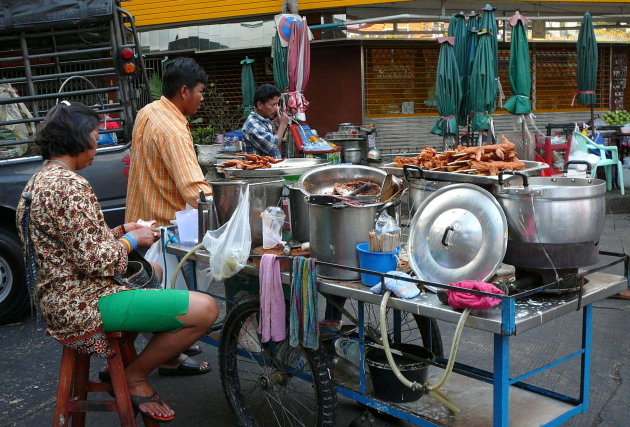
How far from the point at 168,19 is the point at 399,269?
39.2 feet

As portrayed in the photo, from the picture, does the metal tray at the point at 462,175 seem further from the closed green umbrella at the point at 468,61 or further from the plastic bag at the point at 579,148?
the plastic bag at the point at 579,148

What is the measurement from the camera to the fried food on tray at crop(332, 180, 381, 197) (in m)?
3.25

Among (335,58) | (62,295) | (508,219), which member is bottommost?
(62,295)

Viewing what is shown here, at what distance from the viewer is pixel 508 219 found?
2.75m

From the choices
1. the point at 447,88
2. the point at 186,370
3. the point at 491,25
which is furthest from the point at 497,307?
the point at 491,25

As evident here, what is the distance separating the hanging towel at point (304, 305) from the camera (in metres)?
2.94

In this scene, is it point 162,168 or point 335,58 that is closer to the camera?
point 162,168

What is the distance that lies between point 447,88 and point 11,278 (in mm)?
5764

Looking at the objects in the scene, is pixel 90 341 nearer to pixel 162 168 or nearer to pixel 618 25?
pixel 162 168

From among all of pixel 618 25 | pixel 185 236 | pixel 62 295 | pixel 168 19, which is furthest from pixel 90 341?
pixel 618 25

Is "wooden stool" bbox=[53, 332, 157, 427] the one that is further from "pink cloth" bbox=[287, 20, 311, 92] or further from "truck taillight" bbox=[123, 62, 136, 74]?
"pink cloth" bbox=[287, 20, 311, 92]

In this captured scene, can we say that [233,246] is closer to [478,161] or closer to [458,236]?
[458,236]

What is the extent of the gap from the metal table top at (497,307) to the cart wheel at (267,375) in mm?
375

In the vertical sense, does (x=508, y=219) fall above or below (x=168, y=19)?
below
